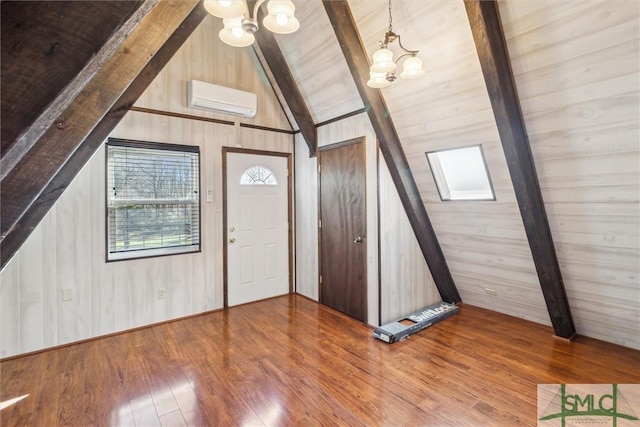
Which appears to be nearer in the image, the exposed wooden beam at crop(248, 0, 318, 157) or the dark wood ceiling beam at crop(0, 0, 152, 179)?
the dark wood ceiling beam at crop(0, 0, 152, 179)

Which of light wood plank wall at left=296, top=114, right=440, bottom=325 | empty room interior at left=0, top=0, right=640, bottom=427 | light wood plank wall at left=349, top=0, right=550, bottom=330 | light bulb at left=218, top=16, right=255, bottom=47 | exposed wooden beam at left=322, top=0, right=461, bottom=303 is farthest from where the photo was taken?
light wood plank wall at left=296, top=114, right=440, bottom=325

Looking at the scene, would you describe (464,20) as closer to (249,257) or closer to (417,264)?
(417,264)

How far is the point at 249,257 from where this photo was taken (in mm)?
4086

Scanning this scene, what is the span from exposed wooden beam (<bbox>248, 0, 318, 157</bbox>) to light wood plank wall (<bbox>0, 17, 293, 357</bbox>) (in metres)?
0.44

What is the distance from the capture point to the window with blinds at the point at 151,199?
3.19m

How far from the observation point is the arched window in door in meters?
4.03

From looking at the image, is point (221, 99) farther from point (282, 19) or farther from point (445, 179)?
point (445, 179)

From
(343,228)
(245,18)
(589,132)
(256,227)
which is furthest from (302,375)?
(589,132)

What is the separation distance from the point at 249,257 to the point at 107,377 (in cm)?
194

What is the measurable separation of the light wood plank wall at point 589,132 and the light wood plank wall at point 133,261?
3005 millimetres

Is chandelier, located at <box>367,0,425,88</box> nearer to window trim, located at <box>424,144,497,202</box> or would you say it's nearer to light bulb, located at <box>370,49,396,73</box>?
light bulb, located at <box>370,49,396,73</box>

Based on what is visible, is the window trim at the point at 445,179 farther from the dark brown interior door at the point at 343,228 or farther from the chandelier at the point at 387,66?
the chandelier at the point at 387,66

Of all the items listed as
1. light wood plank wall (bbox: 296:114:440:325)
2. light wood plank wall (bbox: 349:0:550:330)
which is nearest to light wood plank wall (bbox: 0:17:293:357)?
Answer: light wood plank wall (bbox: 296:114:440:325)

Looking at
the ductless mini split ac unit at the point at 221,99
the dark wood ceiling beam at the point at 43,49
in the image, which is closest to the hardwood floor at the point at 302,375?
the dark wood ceiling beam at the point at 43,49
